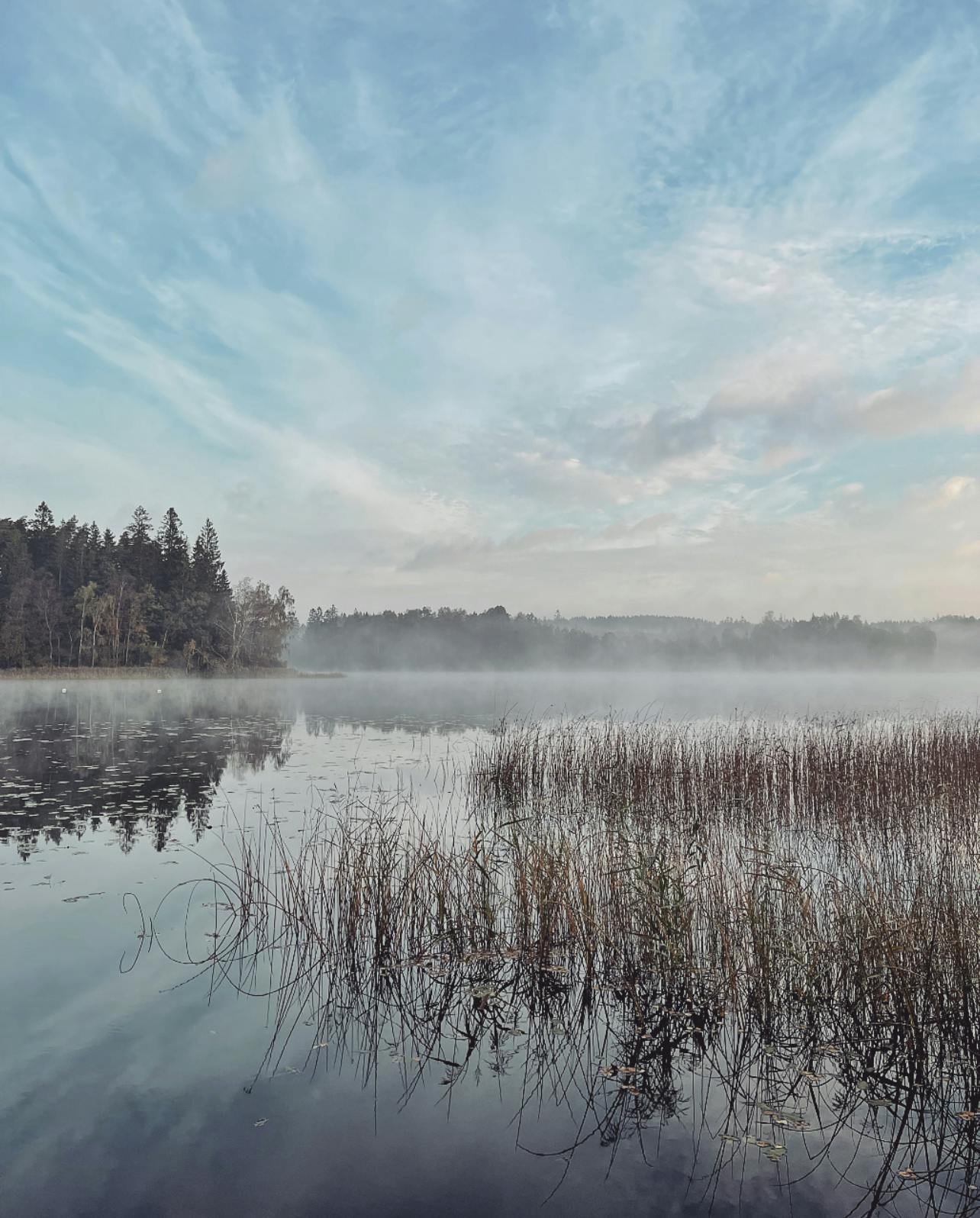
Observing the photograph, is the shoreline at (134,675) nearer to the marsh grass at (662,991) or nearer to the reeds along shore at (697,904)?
the reeds along shore at (697,904)

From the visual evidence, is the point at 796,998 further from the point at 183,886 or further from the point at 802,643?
the point at 802,643

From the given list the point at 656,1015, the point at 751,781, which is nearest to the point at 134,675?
the point at 751,781

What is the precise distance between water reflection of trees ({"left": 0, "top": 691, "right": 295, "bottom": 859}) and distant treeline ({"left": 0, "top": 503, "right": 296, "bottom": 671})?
40.8 m

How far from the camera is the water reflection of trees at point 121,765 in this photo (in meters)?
11.4

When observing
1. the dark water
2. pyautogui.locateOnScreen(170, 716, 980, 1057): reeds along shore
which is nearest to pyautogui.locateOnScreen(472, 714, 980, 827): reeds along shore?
pyautogui.locateOnScreen(170, 716, 980, 1057): reeds along shore

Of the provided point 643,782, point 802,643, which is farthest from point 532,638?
point 643,782

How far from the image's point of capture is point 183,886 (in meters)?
8.37

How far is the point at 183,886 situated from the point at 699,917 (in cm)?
571

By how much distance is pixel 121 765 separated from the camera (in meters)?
17.4

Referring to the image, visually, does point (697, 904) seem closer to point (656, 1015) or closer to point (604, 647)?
point (656, 1015)

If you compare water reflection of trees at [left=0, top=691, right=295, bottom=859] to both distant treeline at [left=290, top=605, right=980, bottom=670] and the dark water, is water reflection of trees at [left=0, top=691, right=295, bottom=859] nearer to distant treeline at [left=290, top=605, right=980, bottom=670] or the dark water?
the dark water

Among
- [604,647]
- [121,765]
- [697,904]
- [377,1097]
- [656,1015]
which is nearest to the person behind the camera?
[377,1097]

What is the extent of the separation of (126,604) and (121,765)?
2475 inches

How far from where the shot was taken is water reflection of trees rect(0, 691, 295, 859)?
11438 mm
